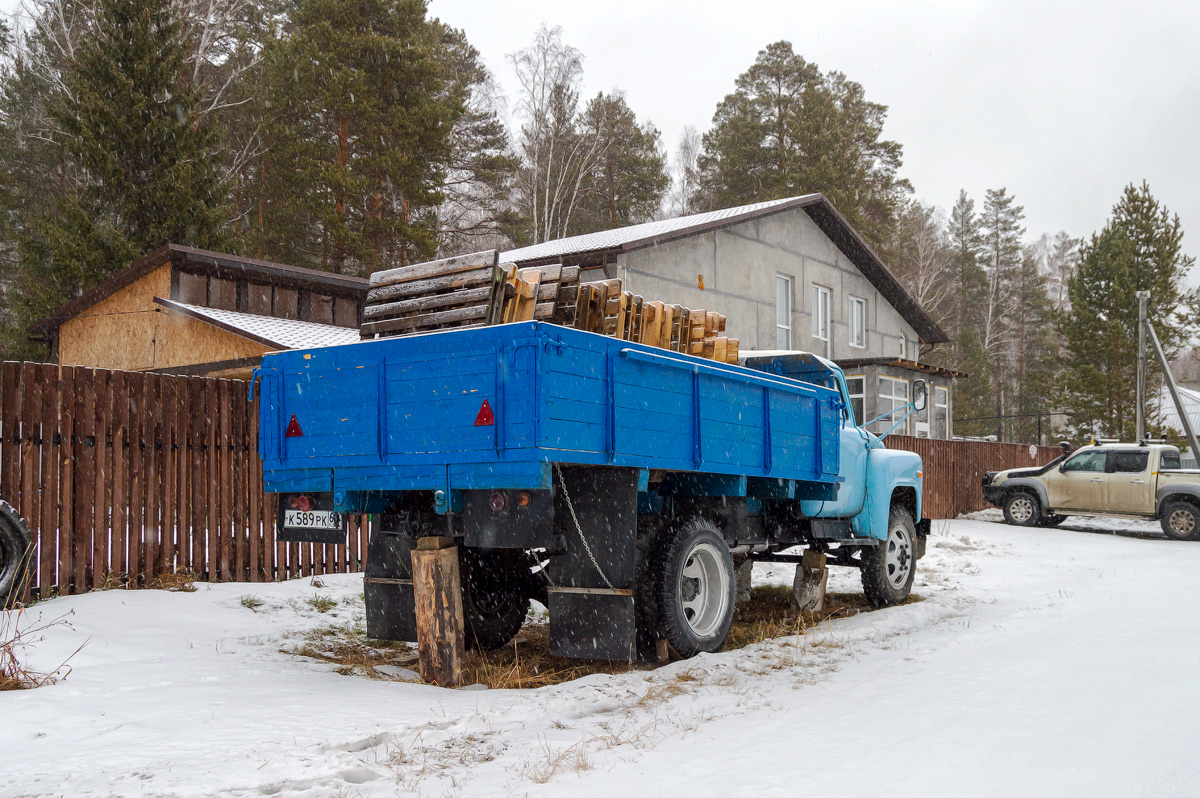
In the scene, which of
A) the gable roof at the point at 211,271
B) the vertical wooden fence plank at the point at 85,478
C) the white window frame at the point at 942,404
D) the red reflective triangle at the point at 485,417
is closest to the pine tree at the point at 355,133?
the gable roof at the point at 211,271

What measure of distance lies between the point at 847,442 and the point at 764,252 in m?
14.6

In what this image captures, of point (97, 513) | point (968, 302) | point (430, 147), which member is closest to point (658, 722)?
point (97, 513)

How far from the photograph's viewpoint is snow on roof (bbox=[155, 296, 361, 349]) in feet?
52.5

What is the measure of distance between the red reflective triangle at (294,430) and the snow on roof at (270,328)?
8873mm

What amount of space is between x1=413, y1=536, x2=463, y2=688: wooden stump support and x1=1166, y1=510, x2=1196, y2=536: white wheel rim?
18.3 metres

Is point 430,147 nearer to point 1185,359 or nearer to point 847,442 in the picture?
point 847,442

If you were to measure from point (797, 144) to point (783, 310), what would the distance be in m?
20.0

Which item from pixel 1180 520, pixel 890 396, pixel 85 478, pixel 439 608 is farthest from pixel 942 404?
pixel 439 608

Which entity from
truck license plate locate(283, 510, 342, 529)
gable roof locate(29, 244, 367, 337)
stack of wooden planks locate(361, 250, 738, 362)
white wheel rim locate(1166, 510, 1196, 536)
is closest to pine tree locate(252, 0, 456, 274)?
gable roof locate(29, 244, 367, 337)

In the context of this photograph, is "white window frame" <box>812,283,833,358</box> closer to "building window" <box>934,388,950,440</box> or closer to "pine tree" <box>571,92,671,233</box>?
"building window" <box>934,388,950,440</box>

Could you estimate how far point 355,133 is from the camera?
99.1 feet

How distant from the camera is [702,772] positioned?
427 centimetres

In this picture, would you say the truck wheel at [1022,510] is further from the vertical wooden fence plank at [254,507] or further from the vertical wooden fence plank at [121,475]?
the vertical wooden fence plank at [121,475]

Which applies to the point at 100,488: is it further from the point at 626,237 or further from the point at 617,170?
the point at 617,170
